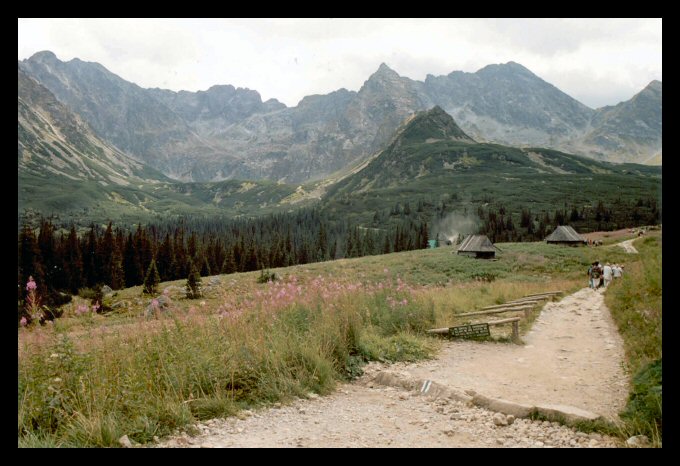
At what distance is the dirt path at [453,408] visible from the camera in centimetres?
495

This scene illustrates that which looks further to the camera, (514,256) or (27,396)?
(514,256)

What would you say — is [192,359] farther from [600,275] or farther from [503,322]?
[600,275]

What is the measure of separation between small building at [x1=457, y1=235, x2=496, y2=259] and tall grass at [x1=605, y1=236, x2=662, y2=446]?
40.7 metres

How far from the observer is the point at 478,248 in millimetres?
54656

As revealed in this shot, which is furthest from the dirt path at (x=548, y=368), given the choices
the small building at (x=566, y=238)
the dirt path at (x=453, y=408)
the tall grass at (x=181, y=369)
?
the small building at (x=566, y=238)

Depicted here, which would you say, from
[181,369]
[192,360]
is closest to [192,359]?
[192,360]

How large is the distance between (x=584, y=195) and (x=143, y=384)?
216171 mm

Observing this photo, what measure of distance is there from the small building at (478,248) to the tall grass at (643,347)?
4073 centimetres

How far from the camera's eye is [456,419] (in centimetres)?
578

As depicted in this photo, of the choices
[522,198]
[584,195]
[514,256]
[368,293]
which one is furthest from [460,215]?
[368,293]

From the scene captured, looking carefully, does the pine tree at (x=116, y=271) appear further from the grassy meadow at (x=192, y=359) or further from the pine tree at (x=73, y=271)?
the grassy meadow at (x=192, y=359)

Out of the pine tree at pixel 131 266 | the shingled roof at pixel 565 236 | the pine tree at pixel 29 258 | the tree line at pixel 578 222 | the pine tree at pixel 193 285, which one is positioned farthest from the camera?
the tree line at pixel 578 222
